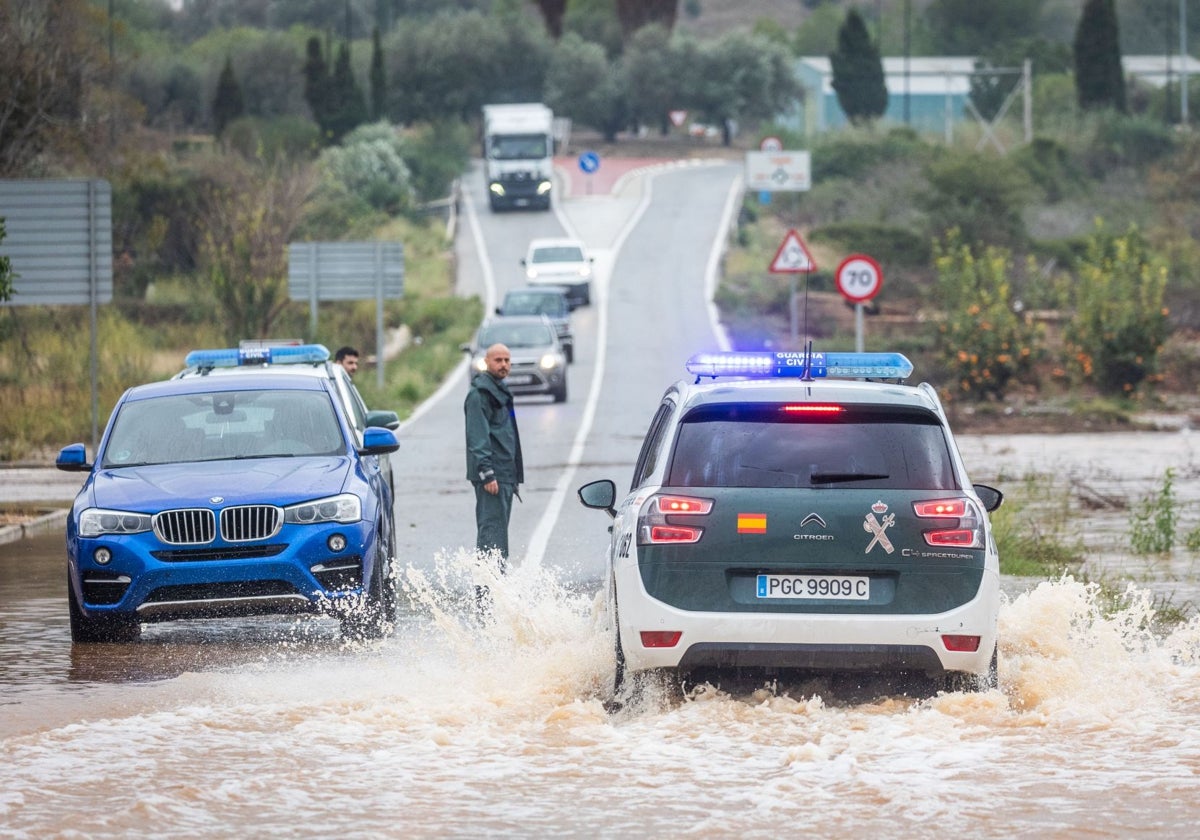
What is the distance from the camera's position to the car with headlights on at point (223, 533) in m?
11.9

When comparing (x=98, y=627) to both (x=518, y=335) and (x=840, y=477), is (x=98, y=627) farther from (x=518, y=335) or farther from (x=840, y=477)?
(x=518, y=335)

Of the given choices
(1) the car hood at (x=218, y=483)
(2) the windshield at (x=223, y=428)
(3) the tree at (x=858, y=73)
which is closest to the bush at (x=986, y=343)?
(2) the windshield at (x=223, y=428)

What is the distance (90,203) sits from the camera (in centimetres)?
2627

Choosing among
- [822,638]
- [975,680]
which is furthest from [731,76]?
[822,638]

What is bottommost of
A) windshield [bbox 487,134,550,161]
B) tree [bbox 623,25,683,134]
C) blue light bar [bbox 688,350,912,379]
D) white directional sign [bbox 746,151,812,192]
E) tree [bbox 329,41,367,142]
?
blue light bar [bbox 688,350,912,379]

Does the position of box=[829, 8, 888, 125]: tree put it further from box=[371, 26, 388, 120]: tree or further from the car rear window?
the car rear window

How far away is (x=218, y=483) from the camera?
12242mm

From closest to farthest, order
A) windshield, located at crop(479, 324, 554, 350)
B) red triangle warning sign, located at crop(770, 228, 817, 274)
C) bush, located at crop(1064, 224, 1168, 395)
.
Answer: red triangle warning sign, located at crop(770, 228, 817, 274) → bush, located at crop(1064, 224, 1168, 395) → windshield, located at crop(479, 324, 554, 350)

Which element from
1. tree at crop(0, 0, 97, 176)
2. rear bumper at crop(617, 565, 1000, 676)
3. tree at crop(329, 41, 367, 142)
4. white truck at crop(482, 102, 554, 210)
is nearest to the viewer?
rear bumper at crop(617, 565, 1000, 676)

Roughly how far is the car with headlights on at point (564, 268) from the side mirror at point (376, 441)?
45544mm

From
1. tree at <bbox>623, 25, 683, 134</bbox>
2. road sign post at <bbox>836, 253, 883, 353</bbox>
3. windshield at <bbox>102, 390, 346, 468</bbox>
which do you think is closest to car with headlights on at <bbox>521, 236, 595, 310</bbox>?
road sign post at <bbox>836, 253, 883, 353</bbox>

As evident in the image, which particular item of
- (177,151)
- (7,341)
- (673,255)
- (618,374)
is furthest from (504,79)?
(7,341)

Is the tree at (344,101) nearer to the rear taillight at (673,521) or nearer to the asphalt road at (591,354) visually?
the asphalt road at (591,354)

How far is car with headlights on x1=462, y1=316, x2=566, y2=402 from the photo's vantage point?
38781 mm
